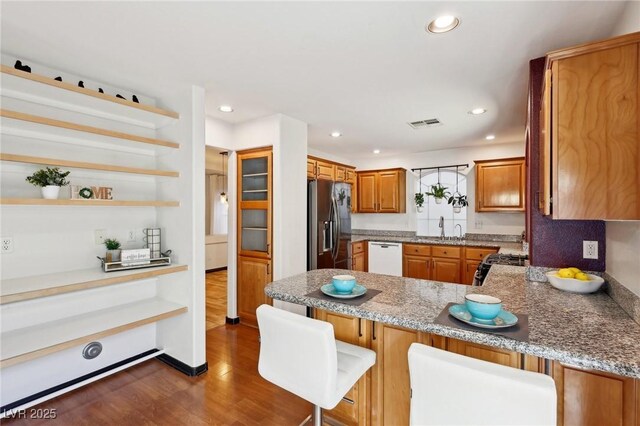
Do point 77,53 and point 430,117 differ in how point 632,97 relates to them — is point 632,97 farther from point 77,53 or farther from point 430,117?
point 77,53

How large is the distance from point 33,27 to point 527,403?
3.05m

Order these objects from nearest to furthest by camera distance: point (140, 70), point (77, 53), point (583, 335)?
point (583, 335), point (77, 53), point (140, 70)

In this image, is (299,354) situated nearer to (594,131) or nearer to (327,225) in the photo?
(594,131)

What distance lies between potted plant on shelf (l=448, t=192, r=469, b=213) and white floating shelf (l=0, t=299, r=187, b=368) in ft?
14.9

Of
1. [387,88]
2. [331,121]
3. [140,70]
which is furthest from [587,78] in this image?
[140,70]

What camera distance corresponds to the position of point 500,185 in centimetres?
458

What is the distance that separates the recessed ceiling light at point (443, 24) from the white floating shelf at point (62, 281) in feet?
8.39

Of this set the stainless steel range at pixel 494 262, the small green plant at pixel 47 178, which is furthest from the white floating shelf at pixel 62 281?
the stainless steel range at pixel 494 262

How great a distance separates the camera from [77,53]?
2.07 m

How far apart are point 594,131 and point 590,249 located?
1.02 metres

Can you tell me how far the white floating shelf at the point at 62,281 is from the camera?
1.80 metres

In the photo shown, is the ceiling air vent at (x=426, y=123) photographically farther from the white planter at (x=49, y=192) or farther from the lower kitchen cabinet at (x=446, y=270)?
the white planter at (x=49, y=192)

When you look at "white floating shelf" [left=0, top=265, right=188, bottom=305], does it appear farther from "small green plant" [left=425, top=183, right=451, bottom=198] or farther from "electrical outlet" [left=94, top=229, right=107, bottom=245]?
"small green plant" [left=425, top=183, right=451, bottom=198]

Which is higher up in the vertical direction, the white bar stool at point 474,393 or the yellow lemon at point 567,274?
the yellow lemon at point 567,274
